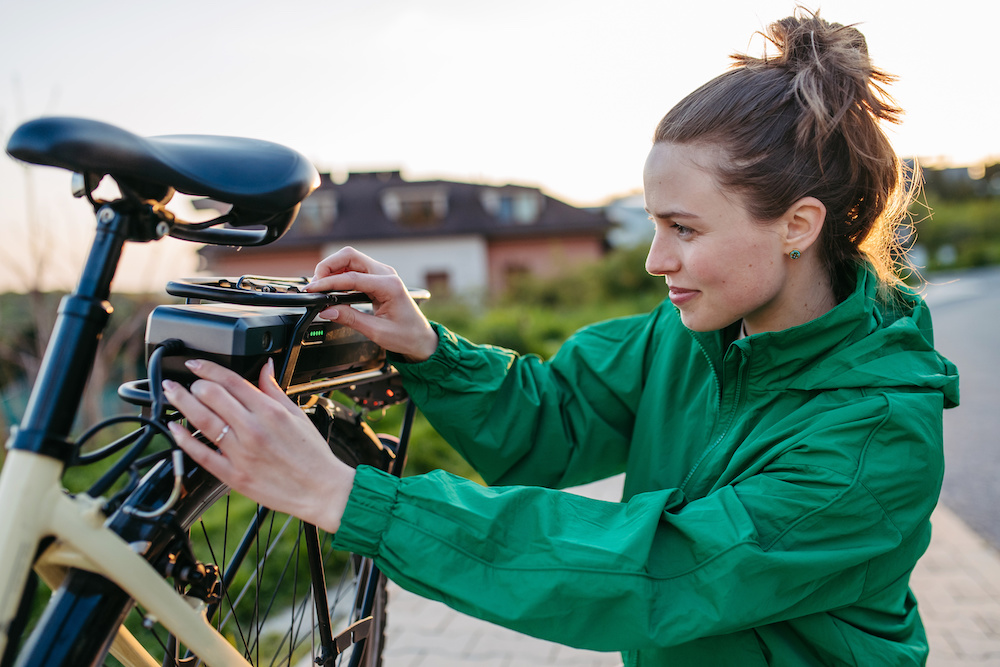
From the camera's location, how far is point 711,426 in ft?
5.09

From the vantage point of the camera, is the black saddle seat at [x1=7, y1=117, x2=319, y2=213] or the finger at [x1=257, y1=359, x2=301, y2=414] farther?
the finger at [x1=257, y1=359, x2=301, y2=414]

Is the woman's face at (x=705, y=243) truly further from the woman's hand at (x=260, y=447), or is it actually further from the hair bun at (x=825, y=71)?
the woman's hand at (x=260, y=447)

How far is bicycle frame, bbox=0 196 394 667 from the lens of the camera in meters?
0.80

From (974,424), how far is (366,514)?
262 inches

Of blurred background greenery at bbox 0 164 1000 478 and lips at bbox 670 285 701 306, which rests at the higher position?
lips at bbox 670 285 701 306

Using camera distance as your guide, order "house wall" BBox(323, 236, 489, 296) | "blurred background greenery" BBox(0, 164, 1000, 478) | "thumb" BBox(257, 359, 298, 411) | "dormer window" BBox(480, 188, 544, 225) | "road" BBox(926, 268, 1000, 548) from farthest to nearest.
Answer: "dormer window" BBox(480, 188, 544, 225), "house wall" BBox(323, 236, 489, 296), "blurred background greenery" BBox(0, 164, 1000, 478), "road" BBox(926, 268, 1000, 548), "thumb" BBox(257, 359, 298, 411)

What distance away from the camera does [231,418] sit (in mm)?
924

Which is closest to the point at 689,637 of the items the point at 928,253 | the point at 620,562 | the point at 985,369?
the point at 620,562

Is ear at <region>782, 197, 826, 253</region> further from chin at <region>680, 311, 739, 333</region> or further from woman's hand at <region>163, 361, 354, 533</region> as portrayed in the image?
woman's hand at <region>163, 361, 354, 533</region>

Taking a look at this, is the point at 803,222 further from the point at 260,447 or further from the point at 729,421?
the point at 260,447

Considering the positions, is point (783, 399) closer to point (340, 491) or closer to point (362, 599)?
point (340, 491)

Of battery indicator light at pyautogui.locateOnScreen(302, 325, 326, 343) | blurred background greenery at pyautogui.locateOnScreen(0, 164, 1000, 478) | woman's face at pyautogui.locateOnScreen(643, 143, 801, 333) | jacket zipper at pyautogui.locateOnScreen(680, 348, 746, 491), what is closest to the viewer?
battery indicator light at pyautogui.locateOnScreen(302, 325, 326, 343)

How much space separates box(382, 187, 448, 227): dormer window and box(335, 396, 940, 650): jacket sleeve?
2720 cm

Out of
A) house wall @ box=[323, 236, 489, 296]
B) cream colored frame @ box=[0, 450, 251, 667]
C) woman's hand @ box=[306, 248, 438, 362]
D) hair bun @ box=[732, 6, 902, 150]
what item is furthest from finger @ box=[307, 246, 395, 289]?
house wall @ box=[323, 236, 489, 296]
